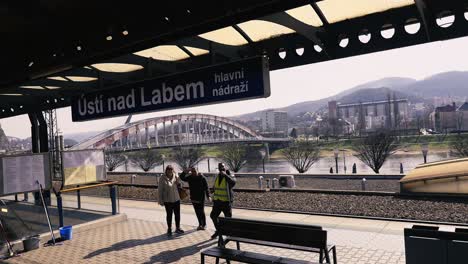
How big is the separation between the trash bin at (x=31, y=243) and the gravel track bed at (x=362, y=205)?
633 centimetres

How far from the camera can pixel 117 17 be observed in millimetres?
3676

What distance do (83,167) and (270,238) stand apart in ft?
25.1

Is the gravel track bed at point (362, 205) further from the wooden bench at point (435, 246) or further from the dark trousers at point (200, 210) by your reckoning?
the wooden bench at point (435, 246)

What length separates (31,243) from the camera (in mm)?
8258

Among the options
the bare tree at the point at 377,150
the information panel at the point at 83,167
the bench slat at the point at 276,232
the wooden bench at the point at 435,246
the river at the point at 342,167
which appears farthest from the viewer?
the river at the point at 342,167

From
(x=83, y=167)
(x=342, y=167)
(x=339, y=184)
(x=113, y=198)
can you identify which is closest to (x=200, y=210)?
(x=113, y=198)

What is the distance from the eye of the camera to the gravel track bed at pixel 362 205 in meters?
10.5

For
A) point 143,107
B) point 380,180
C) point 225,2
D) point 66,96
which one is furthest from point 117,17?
point 380,180

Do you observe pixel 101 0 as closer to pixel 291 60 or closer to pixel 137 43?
pixel 137 43

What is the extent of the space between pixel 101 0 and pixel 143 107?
2270 millimetres

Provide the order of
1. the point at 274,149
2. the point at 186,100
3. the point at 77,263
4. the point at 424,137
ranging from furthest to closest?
the point at 424,137, the point at 274,149, the point at 77,263, the point at 186,100

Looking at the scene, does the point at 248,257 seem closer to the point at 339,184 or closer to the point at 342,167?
the point at 339,184

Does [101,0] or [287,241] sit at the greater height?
[101,0]

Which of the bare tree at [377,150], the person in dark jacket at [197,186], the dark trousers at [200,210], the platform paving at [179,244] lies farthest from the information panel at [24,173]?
the bare tree at [377,150]
